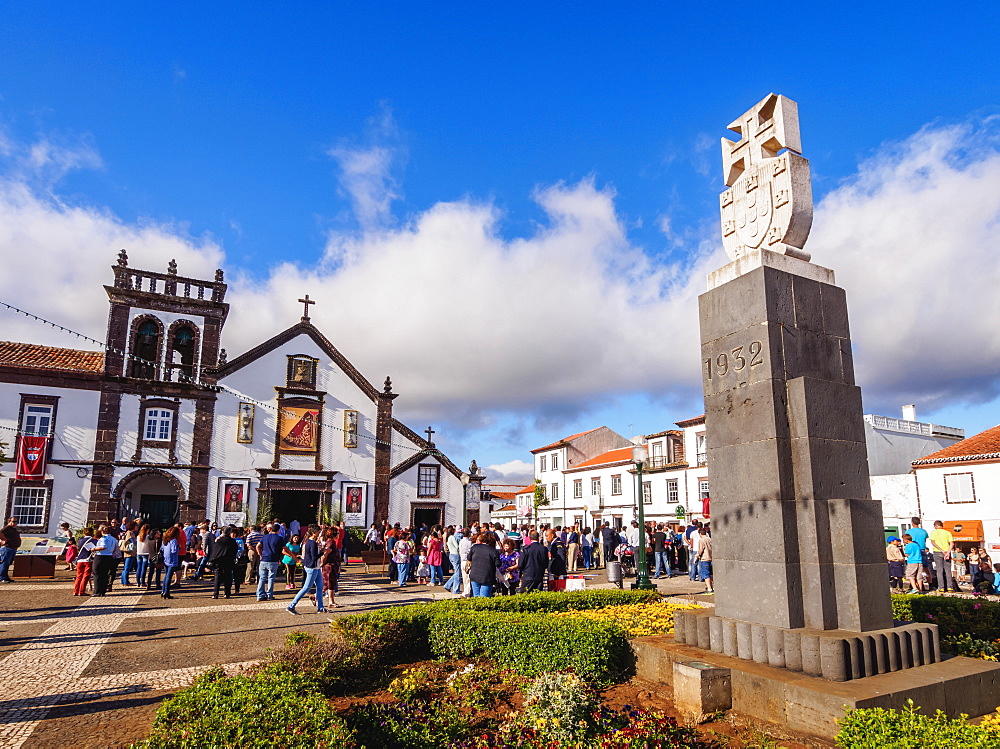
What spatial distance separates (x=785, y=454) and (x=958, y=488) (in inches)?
1044

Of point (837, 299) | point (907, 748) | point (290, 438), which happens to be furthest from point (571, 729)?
point (290, 438)

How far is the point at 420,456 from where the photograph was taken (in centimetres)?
3297

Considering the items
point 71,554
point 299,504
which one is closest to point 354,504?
point 299,504

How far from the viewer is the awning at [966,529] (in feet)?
83.6

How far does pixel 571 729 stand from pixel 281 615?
9.10 m

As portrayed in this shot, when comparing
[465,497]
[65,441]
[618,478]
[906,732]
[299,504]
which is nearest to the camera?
[906,732]

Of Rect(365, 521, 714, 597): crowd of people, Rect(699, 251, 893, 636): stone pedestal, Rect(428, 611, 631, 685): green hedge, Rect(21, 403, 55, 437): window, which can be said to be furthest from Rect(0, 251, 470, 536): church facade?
Rect(699, 251, 893, 636): stone pedestal

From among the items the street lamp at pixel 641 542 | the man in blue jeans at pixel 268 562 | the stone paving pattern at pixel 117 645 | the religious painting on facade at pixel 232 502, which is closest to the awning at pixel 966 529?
the stone paving pattern at pixel 117 645

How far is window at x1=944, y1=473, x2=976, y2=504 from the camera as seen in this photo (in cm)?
2595

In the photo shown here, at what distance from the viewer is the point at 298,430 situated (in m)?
31.2

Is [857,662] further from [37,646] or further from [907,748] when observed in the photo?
[37,646]

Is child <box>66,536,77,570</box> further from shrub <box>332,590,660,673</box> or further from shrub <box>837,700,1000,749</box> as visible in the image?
shrub <box>837,700,1000,749</box>

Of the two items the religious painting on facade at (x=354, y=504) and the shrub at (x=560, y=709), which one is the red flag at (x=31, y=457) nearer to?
the religious painting on facade at (x=354, y=504)

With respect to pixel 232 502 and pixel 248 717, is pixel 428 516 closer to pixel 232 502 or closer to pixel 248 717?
pixel 232 502
